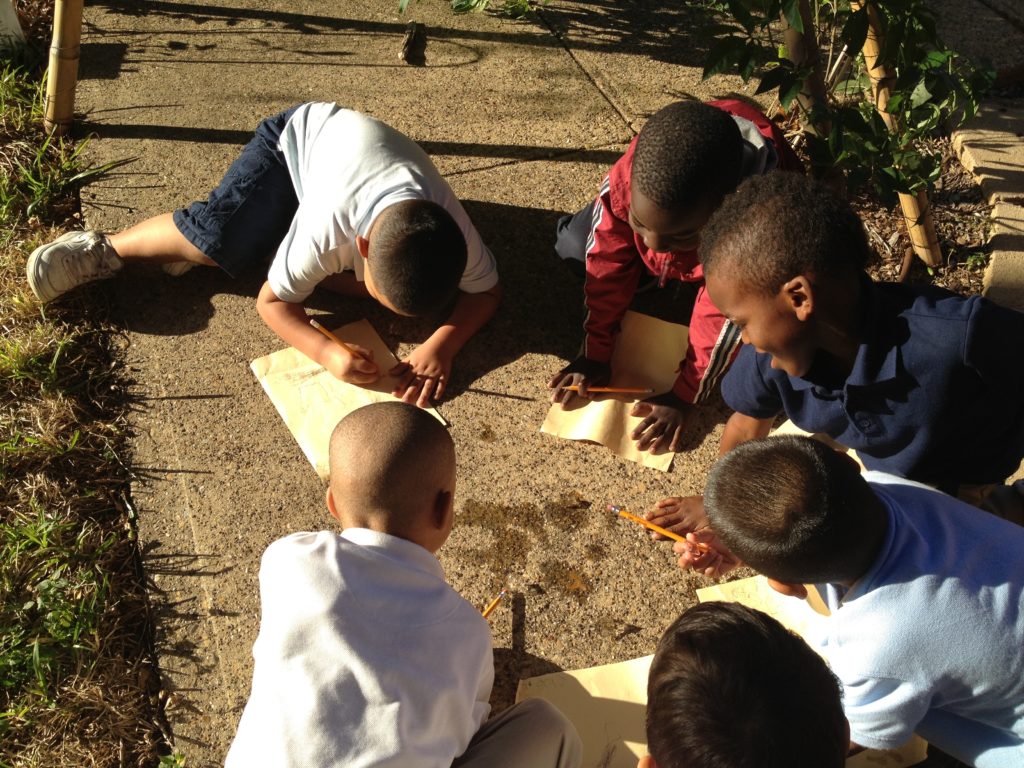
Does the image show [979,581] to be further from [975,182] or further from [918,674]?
[975,182]

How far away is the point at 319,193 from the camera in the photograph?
248 centimetres

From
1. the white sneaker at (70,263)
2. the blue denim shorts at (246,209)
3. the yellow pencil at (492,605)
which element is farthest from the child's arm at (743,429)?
the white sneaker at (70,263)

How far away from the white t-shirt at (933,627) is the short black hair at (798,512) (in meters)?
0.07

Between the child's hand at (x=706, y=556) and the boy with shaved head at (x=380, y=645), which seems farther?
the child's hand at (x=706, y=556)

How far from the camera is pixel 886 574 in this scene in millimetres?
1569

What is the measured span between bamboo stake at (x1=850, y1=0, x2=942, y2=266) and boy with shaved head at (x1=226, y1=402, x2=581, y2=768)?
1692 millimetres

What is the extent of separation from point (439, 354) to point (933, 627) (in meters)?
1.52

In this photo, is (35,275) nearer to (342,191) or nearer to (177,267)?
(177,267)

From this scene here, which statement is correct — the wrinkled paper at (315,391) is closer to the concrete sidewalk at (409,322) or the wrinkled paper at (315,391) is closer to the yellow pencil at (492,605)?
the concrete sidewalk at (409,322)

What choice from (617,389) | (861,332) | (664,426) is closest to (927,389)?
(861,332)

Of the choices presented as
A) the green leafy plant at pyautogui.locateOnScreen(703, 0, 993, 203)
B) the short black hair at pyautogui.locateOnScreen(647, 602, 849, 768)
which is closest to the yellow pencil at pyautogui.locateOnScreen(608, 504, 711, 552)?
the short black hair at pyautogui.locateOnScreen(647, 602, 849, 768)

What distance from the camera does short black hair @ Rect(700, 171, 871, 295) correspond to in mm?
1756

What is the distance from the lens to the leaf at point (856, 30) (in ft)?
7.27

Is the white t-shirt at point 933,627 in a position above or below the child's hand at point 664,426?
above
